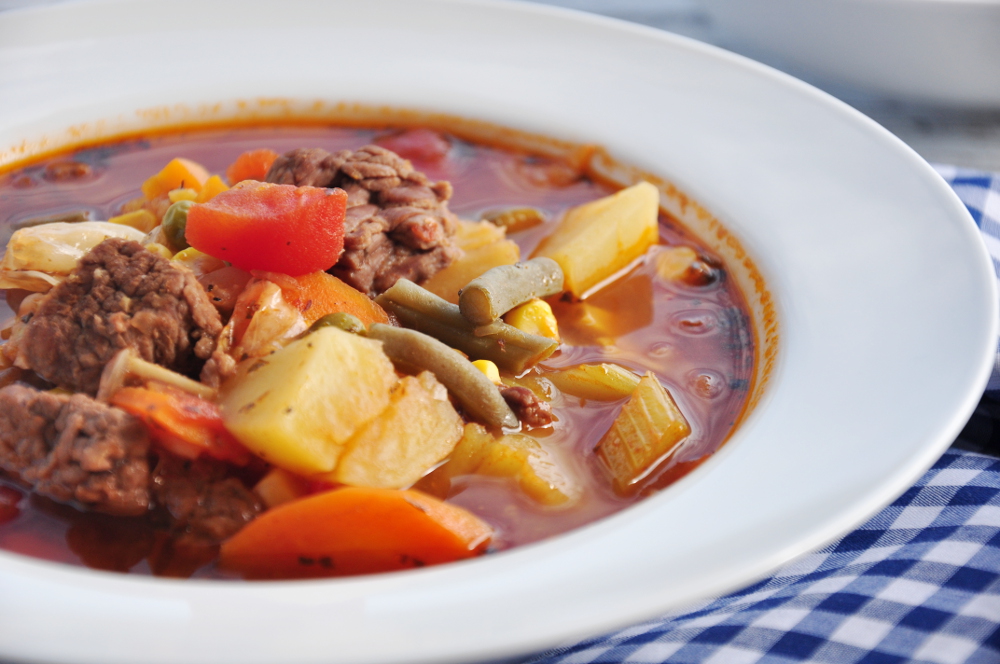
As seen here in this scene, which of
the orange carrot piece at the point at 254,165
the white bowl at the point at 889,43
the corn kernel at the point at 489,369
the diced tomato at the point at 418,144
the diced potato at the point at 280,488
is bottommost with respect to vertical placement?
the diced potato at the point at 280,488

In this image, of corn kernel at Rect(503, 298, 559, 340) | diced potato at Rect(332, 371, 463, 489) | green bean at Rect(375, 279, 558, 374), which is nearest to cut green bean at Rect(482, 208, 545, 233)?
corn kernel at Rect(503, 298, 559, 340)

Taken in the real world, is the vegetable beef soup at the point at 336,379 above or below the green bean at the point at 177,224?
below

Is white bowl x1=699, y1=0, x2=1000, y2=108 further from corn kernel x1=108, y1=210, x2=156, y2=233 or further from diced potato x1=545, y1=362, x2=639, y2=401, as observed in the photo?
corn kernel x1=108, y1=210, x2=156, y2=233

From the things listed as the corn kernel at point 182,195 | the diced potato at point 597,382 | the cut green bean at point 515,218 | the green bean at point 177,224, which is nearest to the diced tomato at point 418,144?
the cut green bean at point 515,218

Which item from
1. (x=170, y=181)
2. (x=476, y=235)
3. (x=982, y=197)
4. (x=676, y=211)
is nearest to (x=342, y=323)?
(x=476, y=235)

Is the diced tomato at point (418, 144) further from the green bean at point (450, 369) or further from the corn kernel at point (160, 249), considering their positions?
the green bean at point (450, 369)
